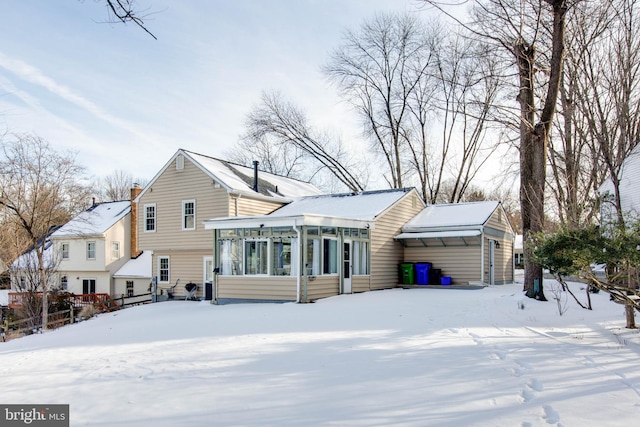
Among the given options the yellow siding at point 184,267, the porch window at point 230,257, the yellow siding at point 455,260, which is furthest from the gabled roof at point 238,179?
the yellow siding at point 455,260

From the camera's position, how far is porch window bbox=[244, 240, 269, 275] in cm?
1614

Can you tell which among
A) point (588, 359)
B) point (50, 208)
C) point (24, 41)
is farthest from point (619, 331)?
point (50, 208)

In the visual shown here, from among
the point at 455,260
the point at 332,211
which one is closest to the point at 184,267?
the point at 332,211

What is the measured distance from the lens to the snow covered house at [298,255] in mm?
15500

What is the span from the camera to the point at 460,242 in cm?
2062

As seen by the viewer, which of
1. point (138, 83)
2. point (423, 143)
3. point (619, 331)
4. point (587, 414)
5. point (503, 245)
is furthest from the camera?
point (423, 143)

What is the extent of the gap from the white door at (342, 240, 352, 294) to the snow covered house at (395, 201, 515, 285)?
405cm

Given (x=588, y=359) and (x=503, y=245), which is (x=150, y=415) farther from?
(x=503, y=245)

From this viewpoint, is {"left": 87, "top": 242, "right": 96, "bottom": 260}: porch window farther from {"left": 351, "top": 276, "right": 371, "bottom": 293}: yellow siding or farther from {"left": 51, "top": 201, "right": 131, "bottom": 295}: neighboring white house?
{"left": 351, "top": 276, "right": 371, "bottom": 293}: yellow siding

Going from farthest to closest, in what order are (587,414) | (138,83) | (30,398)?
1. (138,83)
2. (30,398)
3. (587,414)

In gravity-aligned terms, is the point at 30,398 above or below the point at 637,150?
below

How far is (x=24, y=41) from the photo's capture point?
16.3ft

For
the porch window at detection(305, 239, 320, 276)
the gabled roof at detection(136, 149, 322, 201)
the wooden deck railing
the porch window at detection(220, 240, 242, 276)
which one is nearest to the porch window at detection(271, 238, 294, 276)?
the porch window at detection(305, 239, 320, 276)

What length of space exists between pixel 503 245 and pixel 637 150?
6.65 meters
